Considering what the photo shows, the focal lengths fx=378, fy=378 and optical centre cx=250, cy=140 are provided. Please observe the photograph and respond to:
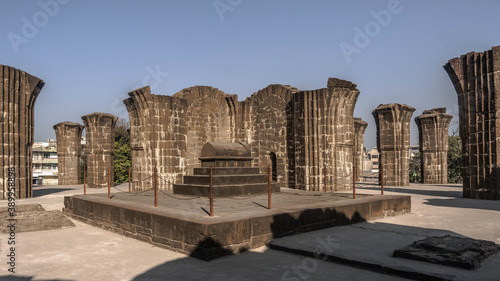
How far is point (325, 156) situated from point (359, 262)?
10.7 meters

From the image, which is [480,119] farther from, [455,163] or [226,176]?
[455,163]

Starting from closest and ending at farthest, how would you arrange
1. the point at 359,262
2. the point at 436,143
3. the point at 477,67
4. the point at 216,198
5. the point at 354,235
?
1. the point at 359,262
2. the point at 354,235
3. the point at 216,198
4. the point at 477,67
5. the point at 436,143

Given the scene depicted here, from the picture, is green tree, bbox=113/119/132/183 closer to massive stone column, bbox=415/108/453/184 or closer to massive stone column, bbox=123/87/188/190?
massive stone column, bbox=123/87/188/190

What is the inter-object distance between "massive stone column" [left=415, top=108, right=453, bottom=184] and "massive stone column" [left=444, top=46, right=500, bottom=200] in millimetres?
9672

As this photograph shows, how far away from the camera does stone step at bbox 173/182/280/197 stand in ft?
33.9

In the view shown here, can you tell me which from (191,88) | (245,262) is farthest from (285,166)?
(245,262)

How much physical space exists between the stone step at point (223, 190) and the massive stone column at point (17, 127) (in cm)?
809

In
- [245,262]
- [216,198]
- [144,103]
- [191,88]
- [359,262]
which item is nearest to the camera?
[359,262]

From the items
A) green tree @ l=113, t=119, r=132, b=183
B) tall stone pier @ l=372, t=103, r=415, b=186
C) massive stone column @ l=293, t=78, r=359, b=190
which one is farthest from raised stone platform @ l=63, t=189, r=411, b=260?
green tree @ l=113, t=119, r=132, b=183

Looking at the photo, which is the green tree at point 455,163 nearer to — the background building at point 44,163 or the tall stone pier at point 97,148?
the tall stone pier at point 97,148

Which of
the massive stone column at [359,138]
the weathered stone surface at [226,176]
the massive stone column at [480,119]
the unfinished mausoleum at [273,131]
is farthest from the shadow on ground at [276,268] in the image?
the massive stone column at [359,138]

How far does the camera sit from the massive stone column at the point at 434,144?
78.5 feet

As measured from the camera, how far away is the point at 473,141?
14.3m

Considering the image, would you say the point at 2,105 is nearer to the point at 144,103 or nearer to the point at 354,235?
the point at 144,103
